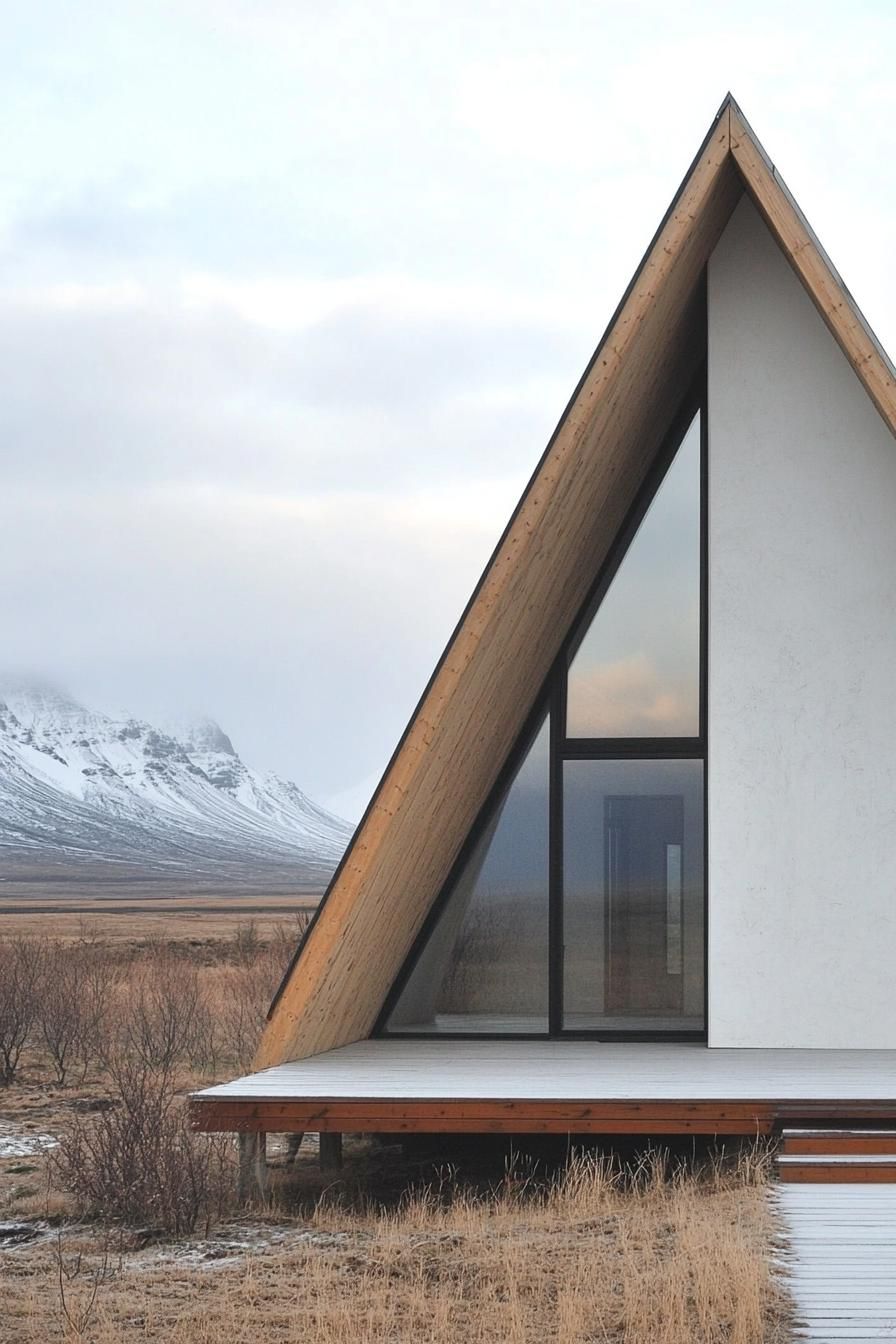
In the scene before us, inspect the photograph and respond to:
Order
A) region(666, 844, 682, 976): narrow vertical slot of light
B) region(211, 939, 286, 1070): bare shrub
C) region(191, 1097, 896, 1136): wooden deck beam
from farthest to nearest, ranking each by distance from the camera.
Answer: region(211, 939, 286, 1070): bare shrub
region(666, 844, 682, 976): narrow vertical slot of light
region(191, 1097, 896, 1136): wooden deck beam

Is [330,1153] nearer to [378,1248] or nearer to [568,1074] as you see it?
[568,1074]

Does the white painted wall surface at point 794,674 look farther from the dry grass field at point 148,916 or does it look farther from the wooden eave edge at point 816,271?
the dry grass field at point 148,916

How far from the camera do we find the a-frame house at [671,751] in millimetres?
8281

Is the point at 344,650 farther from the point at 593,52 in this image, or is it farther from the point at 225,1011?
the point at 225,1011

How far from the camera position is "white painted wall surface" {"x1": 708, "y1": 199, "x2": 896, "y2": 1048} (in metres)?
9.45

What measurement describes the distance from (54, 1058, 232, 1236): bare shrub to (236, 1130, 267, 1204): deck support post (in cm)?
12

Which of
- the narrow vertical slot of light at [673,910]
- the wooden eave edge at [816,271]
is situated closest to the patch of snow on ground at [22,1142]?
the narrow vertical slot of light at [673,910]

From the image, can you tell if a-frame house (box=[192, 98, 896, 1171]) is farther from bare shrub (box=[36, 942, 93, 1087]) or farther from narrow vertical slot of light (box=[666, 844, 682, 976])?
bare shrub (box=[36, 942, 93, 1087])

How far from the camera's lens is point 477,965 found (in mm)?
10148

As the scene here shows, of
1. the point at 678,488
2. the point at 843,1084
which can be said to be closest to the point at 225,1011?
the point at 678,488

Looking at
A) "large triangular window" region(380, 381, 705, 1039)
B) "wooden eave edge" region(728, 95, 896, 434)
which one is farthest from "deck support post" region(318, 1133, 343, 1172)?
"wooden eave edge" region(728, 95, 896, 434)

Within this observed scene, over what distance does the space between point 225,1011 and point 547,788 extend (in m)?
9.70

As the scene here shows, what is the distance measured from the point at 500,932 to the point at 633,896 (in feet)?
2.77

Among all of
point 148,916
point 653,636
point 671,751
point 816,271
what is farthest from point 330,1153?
point 148,916
